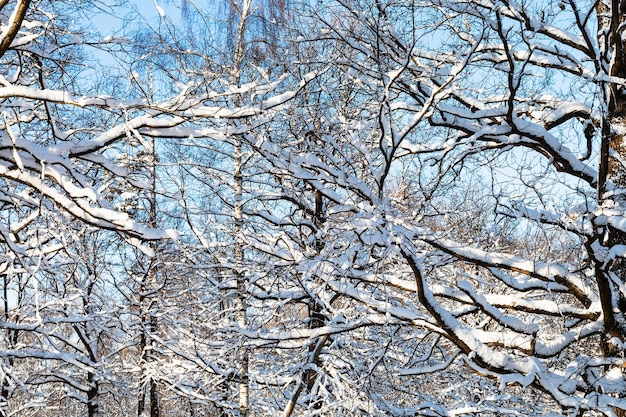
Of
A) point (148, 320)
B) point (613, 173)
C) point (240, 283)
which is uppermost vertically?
point (613, 173)

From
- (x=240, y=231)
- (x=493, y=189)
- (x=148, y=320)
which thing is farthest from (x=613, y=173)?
(x=148, y=320)

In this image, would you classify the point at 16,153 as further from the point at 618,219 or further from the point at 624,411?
the point at 624,411

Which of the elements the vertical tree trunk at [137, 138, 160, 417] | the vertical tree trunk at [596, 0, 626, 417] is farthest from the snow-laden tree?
the vertical tree trunk at [137, 138, 160, 417]

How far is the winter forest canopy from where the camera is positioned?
4.02 m

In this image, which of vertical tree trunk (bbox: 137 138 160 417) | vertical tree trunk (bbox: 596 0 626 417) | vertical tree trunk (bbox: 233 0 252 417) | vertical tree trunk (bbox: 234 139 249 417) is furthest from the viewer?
vertical tree trunk (bbox: 137 138 160 417)

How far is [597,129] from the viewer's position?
193 inches

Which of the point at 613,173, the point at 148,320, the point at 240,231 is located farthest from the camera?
the point at 148,320

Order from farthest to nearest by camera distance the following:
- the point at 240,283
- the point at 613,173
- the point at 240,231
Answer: the point at 240,283, the point at 240,231, the point at 613,173

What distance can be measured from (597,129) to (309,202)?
404cm

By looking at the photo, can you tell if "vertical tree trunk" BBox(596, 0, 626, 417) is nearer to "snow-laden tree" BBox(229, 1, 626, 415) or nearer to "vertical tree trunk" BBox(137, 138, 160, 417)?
"snow-laden tree" BBox(229, 1, 626, 415)

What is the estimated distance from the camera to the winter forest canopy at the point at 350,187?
4023 millimetres

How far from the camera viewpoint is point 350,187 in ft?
15.8

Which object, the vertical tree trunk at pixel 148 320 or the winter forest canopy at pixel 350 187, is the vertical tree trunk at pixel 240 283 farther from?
the vertical tree trunk at pixel 148 320

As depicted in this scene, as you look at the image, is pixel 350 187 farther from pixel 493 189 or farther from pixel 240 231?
pixel 240 231
